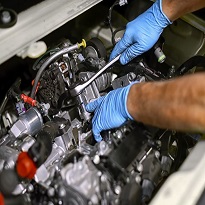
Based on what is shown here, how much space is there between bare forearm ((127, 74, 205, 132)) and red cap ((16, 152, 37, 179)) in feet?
1.26

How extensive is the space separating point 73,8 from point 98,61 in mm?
291

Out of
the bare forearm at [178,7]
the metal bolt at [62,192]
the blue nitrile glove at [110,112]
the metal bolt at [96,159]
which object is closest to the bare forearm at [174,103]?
the blue nitrile glove at [110,112]

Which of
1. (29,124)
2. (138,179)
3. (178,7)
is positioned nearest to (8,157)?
(29,124)

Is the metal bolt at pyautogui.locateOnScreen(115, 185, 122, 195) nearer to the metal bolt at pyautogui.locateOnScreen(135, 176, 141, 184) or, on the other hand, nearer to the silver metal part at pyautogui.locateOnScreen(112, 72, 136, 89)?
the metal bolt at pyautogui.locateOnScreen(135, 176, 141, 184)

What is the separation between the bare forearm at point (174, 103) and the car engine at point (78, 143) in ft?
0.35

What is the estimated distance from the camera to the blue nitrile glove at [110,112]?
1.27 m

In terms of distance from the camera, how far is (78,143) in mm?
1335

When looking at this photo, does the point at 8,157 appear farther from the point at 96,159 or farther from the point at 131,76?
the point at 131,76

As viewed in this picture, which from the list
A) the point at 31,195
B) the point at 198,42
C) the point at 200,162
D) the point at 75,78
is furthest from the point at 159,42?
the point at 31,195

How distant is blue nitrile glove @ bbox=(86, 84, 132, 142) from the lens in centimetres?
127

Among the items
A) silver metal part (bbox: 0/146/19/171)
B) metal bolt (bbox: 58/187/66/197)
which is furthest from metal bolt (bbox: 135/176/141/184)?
silver metal part (bbox: 0/146/19/171)

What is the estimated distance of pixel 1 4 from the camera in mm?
1137

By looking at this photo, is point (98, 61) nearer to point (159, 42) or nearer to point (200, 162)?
point (159, 42)

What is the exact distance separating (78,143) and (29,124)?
0.63 feet
